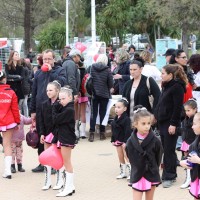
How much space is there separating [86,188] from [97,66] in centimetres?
466

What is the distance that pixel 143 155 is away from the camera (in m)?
7.01

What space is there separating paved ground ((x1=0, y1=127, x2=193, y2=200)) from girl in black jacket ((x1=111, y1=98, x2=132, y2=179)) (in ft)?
0.97

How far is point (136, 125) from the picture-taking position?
705 centimetres

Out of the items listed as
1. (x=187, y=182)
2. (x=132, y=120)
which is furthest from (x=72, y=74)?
(x=132, y=120)

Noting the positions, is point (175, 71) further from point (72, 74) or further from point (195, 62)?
point (72, 74)

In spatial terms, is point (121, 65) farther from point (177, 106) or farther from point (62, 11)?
point (62, 11)

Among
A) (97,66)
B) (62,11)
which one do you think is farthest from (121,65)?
(62,11)

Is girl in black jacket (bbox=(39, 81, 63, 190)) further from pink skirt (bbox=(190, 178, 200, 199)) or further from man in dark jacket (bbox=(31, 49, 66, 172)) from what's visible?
pink skirt (bbox=(190, 178, 200, 199))

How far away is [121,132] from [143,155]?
119 inches

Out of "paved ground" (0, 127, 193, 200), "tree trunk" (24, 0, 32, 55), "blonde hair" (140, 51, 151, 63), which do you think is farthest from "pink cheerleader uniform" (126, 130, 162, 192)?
"tree trunk" (24, 0, 32, 55)

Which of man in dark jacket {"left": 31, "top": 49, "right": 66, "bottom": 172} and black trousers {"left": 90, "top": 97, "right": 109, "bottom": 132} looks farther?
black trousers {"left": 90, "top": 97, "right": 109, "bottom": 132}

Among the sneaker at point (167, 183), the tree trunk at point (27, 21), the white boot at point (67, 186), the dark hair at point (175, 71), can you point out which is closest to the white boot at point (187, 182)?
the sneaker at point (167, 183)

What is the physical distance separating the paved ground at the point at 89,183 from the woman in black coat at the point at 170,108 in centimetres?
52

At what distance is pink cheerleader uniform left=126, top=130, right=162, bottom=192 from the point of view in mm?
7035
